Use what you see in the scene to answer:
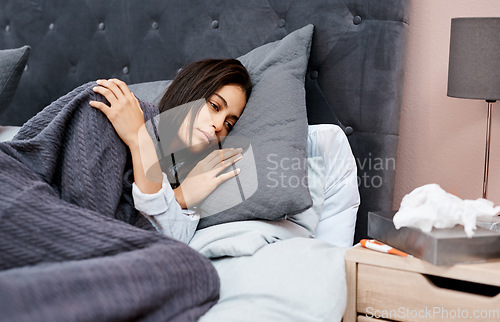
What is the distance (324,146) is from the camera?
1.47 m

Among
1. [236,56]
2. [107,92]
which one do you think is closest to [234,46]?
[236,56]

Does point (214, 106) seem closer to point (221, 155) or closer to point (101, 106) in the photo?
point (221, 155)

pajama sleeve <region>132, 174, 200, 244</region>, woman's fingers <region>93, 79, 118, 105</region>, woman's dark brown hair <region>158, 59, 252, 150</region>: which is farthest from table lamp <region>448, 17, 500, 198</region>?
woman's fingers <region>93, 79, 118, 105</region>

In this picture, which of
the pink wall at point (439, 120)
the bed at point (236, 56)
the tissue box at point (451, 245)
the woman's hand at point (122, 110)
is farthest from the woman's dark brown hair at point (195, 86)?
the tissue box at point (451, 245)

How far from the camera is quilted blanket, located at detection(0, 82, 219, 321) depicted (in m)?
0.80

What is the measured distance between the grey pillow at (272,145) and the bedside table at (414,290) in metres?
0.24

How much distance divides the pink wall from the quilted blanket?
937mm

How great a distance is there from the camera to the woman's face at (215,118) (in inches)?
55.9

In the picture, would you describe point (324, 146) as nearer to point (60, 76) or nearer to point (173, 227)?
point (173, 227)

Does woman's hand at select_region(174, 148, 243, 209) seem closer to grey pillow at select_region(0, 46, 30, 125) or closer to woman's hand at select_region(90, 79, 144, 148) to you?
woman's hand at select_region(90, 79, 144, 148)

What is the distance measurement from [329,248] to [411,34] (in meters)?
0.85

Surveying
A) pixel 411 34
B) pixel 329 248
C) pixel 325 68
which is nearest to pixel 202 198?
pixel 329 248

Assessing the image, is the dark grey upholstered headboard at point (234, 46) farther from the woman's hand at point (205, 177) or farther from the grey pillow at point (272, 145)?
the woman's hand at point (205, 177)

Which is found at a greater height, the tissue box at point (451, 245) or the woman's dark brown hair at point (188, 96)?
the woman's dark brown hair at point (188, 96)
